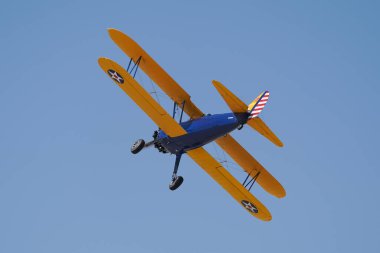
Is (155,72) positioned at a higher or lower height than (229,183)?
higher

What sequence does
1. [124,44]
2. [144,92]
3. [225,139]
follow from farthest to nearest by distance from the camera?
[225,139], [124,44], [144,92]

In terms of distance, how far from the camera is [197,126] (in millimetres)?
26953

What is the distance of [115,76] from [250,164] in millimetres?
7728

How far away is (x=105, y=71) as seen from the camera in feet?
85.6

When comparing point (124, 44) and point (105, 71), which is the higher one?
point (124, 44)

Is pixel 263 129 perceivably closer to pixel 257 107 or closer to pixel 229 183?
pixel 257 107

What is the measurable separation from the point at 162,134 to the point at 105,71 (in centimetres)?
348

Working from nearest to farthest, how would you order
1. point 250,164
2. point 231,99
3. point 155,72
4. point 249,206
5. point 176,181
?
point 231,99
point 176,181
point 155,72
point 249,206
point 250,164

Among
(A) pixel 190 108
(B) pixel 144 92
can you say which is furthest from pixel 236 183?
(B) pixel 144 92

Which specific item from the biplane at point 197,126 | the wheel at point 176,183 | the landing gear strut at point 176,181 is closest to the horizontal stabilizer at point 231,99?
the biplane at point 197,126

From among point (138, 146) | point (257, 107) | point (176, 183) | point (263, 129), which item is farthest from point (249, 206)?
point (138, 146)

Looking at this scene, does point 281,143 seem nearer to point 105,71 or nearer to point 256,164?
point 256,164

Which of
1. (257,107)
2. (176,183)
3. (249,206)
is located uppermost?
(257,107)

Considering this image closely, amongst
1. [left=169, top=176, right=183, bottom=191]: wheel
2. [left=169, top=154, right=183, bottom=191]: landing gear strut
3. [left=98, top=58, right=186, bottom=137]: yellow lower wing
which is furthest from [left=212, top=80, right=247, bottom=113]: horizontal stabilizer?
[left=169, top=176, right=183, bottom=191]: wheel
